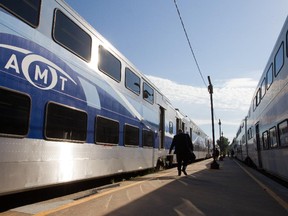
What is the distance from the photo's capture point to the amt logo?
5.24 m

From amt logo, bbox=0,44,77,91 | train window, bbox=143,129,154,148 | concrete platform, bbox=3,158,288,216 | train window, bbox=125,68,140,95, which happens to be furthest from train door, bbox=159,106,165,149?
amt logo, bbox=0,44,77,91

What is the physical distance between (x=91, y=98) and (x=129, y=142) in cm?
300

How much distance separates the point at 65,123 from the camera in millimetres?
6668

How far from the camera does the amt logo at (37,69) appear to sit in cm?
524

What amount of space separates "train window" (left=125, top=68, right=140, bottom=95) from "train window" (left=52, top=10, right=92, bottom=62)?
2.56 m

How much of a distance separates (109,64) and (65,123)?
9.56 feet

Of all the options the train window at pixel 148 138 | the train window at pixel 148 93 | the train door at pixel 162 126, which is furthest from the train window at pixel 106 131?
the train door at pixel 162 126

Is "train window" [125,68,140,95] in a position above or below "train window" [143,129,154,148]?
above

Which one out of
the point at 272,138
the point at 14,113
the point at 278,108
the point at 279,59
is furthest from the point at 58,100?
the point at 272,138

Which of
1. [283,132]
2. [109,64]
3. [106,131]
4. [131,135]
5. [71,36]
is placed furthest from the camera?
[131,135]

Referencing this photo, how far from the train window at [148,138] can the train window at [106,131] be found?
9.70 feet

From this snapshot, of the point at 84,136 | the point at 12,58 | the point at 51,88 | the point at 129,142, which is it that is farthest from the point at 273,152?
the point at 12,58

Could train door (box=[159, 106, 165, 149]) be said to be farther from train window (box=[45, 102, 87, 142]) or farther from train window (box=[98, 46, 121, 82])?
train window (box=[45, 102, 87, 142])

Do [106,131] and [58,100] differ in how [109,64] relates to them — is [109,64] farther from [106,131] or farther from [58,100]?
[58,100]
